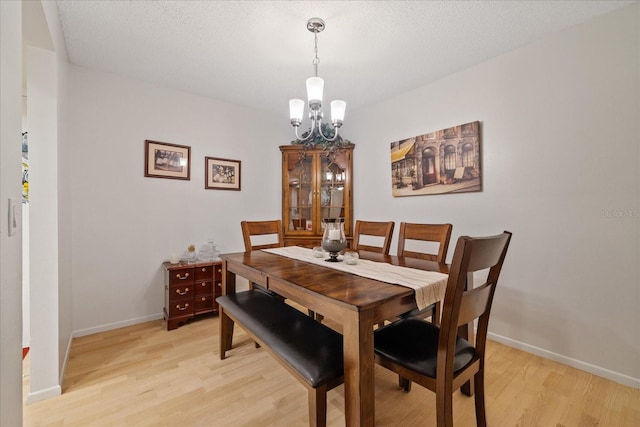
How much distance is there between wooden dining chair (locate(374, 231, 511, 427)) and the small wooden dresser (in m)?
1.95

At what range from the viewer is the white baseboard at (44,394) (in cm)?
155

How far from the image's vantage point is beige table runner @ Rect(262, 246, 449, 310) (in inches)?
47.8

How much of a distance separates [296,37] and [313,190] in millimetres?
1825

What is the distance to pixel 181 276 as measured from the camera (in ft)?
8.46

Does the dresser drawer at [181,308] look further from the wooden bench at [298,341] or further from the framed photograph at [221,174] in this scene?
the framed photograph at [221,174]

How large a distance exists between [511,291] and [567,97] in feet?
5.01

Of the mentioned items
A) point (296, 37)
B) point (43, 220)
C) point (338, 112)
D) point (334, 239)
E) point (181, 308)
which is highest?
point (296, 37)

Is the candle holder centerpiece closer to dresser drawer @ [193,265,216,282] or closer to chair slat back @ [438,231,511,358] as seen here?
chair slat back @ [438,231,511,358]

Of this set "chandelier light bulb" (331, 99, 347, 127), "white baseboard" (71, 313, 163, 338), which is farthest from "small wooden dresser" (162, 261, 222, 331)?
"chandelier light bulb" (331, 99, 347, 127)

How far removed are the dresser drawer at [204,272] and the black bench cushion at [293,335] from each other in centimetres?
85

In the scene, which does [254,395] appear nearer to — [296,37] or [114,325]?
[114,325]

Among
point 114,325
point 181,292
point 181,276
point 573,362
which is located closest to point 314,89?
point 181,276

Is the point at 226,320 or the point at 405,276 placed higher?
the point at 405,276

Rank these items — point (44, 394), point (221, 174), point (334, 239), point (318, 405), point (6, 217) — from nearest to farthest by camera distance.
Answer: point (6, 217) < point (318, 405) < point (44, 394) < point (334, 239) < point (221, 174)
